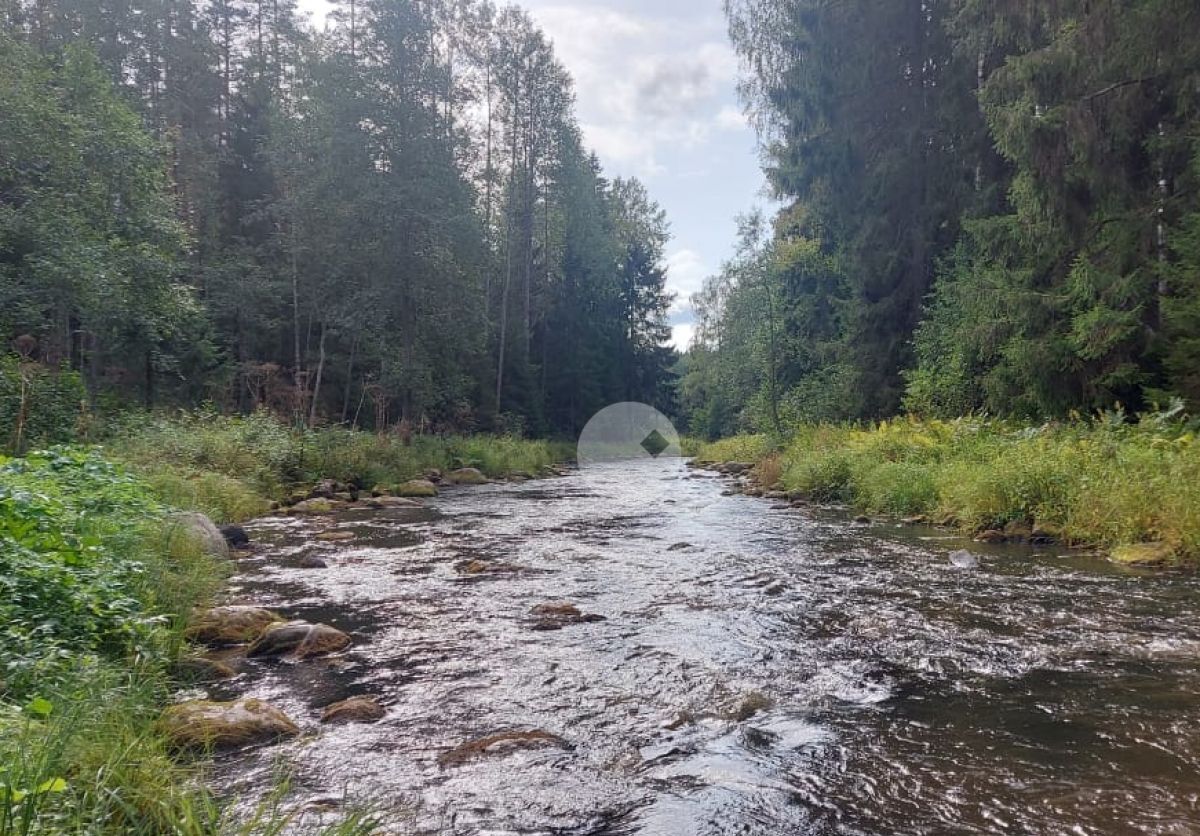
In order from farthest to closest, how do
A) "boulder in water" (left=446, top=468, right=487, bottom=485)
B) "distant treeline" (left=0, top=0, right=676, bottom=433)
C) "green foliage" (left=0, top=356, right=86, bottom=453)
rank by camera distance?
"boulder in water" (left=446, top=468, right=487, bottom=485) < "distant treeline" (left=0, top=0, right=676, bottom=433) < "green foliage" (left=0, top=356, right=86, bottom=453)

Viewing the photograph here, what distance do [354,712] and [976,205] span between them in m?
18.7

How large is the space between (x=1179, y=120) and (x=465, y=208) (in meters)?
19.5

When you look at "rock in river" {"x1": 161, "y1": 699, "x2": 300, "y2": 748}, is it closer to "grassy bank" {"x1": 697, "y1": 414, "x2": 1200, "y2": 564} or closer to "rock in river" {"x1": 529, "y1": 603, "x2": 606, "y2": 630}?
"rock in river" {"x1": 529, "y1": 603, "x2": 606, "y2": 630}

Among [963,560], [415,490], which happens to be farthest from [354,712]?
[415,490]

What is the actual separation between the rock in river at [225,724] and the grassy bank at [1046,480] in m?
8.00

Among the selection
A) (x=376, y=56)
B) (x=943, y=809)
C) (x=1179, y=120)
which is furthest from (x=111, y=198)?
(x=1179, y=120)

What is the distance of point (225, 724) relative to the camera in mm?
3479

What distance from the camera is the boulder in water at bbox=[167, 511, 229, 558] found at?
6.67m

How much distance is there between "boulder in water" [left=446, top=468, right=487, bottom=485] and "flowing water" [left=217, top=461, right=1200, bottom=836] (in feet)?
41.3

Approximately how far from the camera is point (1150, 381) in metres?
11.0

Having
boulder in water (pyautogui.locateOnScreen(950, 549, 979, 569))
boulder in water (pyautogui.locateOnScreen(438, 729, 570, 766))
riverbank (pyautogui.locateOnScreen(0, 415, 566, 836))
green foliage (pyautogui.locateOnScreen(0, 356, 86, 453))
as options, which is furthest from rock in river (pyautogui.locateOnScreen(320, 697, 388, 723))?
green foliage (pyautogui.locateOnScreen(0, 356, 86, 453))

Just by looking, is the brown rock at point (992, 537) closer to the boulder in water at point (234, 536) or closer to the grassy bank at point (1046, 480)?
the grassy bank at point (1046, 480)
